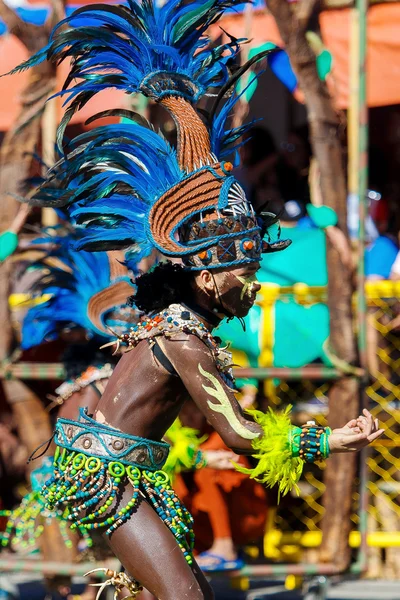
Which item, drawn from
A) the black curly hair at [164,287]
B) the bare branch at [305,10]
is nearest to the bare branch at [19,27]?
the bare branch at [305,10]

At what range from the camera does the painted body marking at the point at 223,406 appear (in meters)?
3.48

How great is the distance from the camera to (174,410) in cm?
384

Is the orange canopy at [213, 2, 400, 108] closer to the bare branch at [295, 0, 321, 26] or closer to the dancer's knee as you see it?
the bare branch at [295, 0, 321, 26]

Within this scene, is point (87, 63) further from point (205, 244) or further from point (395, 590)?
point (395, 590)

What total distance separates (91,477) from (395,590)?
3.08 meters

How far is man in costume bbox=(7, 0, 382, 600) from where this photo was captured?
357cm

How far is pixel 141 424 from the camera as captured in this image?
3771 millimetres

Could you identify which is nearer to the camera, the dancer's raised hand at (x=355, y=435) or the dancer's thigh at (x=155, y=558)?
the dancer's raised hand at (x=355, y=435)

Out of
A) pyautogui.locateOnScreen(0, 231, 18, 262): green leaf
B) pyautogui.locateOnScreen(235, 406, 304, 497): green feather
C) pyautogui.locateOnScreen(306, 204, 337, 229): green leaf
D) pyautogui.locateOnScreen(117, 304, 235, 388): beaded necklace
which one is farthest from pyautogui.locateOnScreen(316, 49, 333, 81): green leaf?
pyautogui.locateOnScreen(235, 406, 304, 497): green feather

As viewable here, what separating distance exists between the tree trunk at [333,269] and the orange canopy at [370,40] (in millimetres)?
1134

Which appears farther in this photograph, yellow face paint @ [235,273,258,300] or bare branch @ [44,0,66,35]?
bare branch @ [44,0,66,35]

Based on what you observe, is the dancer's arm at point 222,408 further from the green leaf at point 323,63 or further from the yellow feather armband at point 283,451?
the green leaf at point 323,63

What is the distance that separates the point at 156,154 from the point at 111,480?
1194mm

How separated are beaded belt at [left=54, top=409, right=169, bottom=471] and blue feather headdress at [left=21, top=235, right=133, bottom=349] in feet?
5.35
